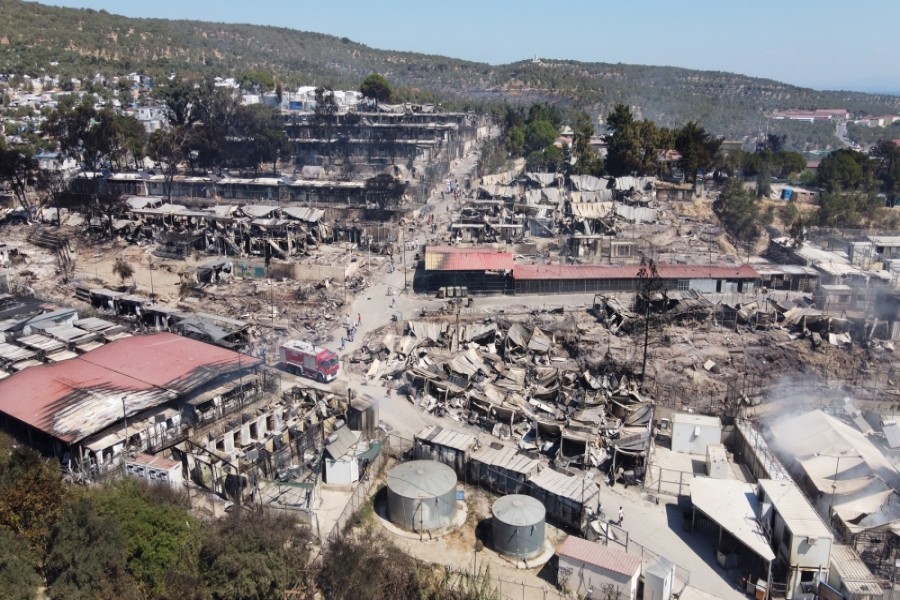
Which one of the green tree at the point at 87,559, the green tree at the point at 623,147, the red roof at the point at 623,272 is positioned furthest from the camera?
the green tree at the point at 623,147

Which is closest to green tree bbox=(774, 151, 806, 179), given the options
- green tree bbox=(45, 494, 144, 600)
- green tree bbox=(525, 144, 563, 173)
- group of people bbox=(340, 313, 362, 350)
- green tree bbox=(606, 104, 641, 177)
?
green tree bbox=(606, 104, 641, 177)

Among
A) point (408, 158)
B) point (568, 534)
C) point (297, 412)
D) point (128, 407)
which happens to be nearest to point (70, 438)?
point (128, 407)

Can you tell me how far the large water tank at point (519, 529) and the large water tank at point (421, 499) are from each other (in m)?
1.36

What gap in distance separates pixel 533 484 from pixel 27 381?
635 inches

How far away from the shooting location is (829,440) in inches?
808

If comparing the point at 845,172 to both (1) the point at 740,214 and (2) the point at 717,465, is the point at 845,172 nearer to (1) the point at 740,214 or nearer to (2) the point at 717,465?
(1) the point at 740,214

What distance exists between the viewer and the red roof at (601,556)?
15812 millimetres

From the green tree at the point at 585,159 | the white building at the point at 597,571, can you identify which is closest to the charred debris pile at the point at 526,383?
the white building at the point at 597,571

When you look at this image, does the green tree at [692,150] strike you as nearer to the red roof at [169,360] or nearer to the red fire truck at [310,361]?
the red fire truck at [310,361]

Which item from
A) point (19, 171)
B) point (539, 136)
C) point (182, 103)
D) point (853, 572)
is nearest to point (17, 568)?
point (853, 572)

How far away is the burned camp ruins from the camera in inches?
698

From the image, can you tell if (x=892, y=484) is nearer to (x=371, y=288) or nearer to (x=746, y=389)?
(x=746, y=389)

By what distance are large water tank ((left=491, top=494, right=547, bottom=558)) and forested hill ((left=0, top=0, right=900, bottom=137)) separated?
3633 inches

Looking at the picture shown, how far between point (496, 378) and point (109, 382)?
1291 cm
